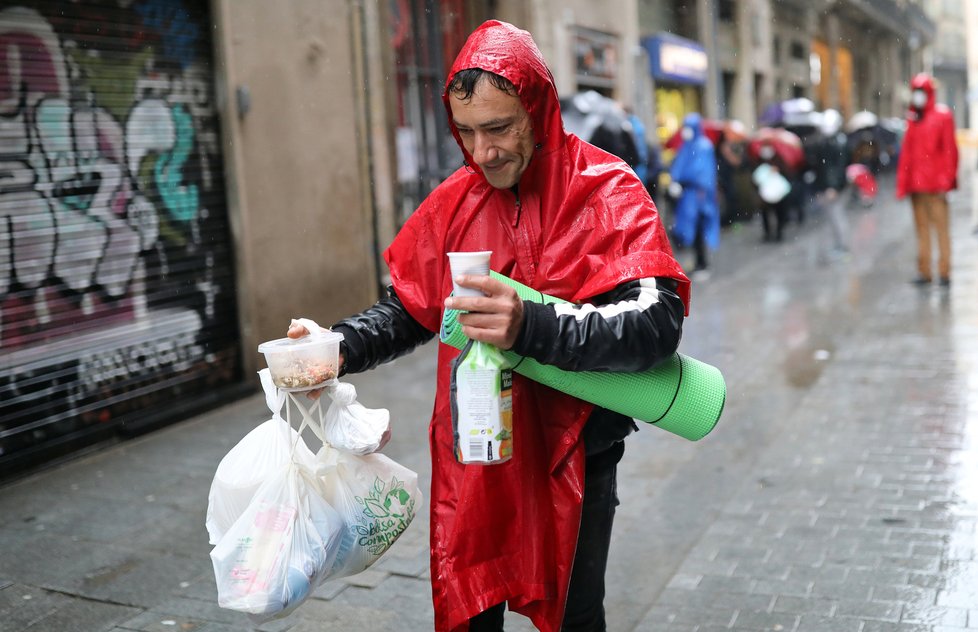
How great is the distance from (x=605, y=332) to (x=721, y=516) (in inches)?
120

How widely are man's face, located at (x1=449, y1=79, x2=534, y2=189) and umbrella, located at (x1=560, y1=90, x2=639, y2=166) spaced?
1000cm

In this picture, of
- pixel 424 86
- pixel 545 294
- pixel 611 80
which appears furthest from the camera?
pixel 611 80

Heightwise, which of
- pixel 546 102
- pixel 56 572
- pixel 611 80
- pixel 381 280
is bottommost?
pixel 56 572

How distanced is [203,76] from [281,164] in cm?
101

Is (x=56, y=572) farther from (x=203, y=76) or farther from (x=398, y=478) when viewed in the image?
(x=203, y=76)

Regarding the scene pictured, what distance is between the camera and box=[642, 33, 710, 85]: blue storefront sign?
2084cm

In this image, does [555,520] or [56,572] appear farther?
[56,572]

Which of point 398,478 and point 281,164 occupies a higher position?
point 281,164

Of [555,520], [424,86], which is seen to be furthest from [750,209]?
[555,520]

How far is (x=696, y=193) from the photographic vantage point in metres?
13.7

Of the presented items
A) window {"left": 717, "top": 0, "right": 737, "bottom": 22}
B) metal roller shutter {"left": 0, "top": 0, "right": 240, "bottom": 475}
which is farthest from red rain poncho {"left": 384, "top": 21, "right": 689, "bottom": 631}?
window {"left": 717, "top": 0, "right": 737, "bottom": 22}

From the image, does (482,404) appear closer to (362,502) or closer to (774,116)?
(362,502)

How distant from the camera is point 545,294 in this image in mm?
2229

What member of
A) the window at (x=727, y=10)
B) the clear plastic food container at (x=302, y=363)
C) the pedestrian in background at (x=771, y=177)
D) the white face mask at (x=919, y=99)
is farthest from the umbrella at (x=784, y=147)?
the clear plastic food container at (x=302, y=363)
